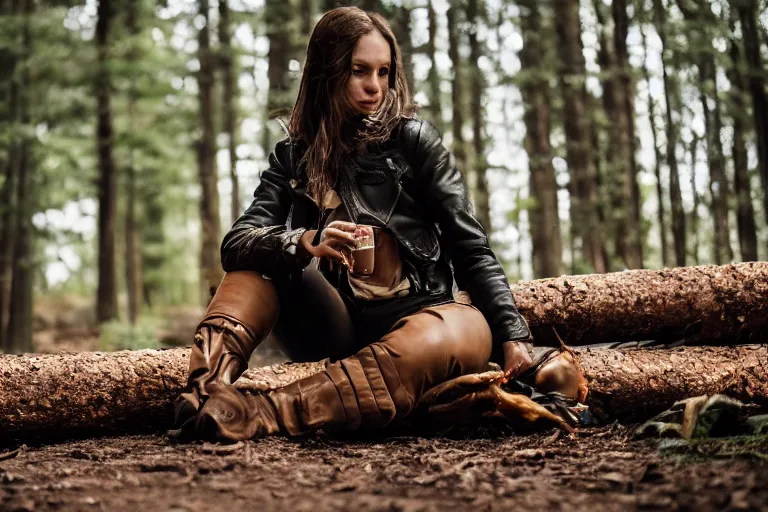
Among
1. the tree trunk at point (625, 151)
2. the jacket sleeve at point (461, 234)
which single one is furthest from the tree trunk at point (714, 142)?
the jacket sleeve at point (461, 234)

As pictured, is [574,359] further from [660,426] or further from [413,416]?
[413,416]

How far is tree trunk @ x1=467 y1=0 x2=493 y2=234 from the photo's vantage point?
11195 millimetres

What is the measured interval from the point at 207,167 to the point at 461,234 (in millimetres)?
8617

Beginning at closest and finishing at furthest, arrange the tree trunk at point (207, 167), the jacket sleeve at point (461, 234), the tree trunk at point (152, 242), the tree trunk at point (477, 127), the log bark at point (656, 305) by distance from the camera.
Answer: the jacket sleeve at point (461, 234) < the log bark at point (656, 305) < the tree trunk at point (207, 167) < the tree trunk at point (477, 127) < the tree trunk at point (152, 242)

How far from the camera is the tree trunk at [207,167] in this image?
410 inches

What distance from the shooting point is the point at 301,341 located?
3025 mm

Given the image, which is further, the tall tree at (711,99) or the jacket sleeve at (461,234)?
the tall tree at (711,99)

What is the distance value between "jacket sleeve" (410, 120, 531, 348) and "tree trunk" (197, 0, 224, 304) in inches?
300

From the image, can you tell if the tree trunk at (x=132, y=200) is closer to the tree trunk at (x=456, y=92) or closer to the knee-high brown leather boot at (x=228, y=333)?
the tree trunk at (x=456, y=92)

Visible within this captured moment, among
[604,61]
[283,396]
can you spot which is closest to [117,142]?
[604,61]

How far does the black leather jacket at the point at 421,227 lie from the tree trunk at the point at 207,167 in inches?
293

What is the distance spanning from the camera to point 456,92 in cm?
1125

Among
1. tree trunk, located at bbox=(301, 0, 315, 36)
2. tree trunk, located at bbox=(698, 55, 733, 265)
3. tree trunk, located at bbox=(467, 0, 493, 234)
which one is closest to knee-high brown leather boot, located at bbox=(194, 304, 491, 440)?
tree trunk, located at bbox=(301, 0, 315, 36)

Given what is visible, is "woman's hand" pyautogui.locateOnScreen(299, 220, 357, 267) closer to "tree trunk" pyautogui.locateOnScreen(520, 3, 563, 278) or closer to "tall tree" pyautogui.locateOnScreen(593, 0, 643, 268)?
"tree trunk" pyautogui.locateOnScreen(520, 3, 563, 278)
